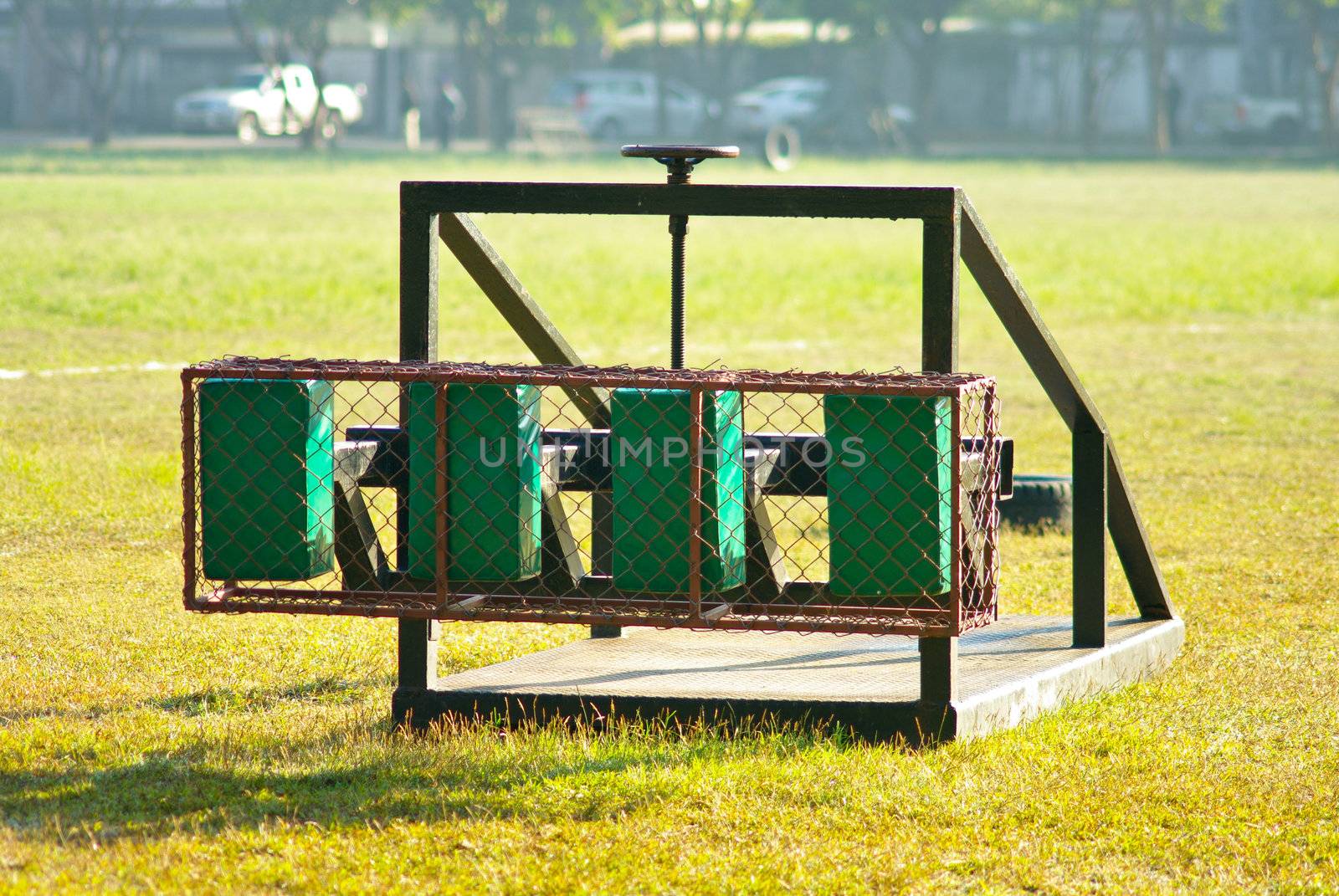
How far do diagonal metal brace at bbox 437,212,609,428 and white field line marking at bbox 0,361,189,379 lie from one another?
733 centimetres

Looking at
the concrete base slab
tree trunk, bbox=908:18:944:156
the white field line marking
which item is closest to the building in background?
tree trunk, bbox=908:18:944:156

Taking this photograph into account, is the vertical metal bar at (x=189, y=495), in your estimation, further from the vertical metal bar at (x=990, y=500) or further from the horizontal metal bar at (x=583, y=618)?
the vertical metal bar at (x=990, y=500)

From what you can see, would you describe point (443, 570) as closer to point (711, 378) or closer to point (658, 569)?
point (658, 569)

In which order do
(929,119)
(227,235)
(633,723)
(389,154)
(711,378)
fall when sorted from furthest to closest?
(929,119), (389,154), (227,235), (633,723), (711,378)

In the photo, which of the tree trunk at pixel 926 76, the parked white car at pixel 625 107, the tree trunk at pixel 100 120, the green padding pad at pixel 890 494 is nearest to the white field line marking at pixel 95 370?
the green padding pad at pixel 890 494

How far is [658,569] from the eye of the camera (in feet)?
14.8

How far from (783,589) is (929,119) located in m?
53.9

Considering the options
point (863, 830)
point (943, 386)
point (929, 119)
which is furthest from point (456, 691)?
point (929, 119)

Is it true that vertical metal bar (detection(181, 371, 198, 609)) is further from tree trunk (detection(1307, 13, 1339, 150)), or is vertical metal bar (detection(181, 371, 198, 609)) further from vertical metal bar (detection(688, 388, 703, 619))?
tree trunk (detection(1307, 13, 1339, 150))

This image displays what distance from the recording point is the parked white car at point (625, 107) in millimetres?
56094

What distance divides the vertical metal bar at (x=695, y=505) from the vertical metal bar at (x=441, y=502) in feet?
2.12

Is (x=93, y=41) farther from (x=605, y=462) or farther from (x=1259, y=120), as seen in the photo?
(x=605, y=462)

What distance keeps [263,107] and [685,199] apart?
1954 inches

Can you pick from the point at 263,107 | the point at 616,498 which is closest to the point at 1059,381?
the point at 616,498
